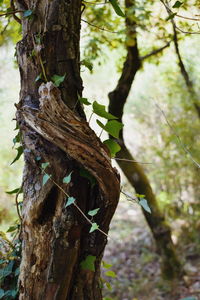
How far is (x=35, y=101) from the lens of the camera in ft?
3.49

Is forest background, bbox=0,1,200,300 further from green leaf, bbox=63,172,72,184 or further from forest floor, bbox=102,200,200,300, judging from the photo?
green leaf, bbox=63,172,72,184

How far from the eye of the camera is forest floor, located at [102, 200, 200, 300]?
11.4 feet

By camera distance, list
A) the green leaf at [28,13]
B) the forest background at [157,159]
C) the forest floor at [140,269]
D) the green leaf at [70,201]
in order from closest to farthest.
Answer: the green leaf at [70,201], the green leaf at [28,13], the forest floor at [140,269], the forest background at [157,159]

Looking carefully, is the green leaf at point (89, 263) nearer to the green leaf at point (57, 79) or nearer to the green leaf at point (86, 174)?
the green leaf at point (86, 174)

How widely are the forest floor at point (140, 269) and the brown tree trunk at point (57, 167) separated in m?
2.09

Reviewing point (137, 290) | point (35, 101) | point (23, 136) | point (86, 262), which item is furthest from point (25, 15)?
point (137, 290)

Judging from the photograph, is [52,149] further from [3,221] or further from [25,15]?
[3,221]

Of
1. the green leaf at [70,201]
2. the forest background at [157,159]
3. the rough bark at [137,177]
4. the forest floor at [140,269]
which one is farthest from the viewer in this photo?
the forest background at [157,159]

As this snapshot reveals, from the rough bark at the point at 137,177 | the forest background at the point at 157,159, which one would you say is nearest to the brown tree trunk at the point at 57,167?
the rough bark at the point at 137,177

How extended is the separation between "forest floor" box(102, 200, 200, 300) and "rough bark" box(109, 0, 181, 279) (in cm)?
18

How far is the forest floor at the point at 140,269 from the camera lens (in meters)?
3.49

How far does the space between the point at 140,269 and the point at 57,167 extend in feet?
11.5

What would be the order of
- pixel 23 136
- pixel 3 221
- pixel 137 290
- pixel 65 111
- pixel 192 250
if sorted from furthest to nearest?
pixel 3 221, pixel 192 250, pixel 137 290, pixel 23 136, pixel 65 111

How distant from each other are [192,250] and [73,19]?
373cm
